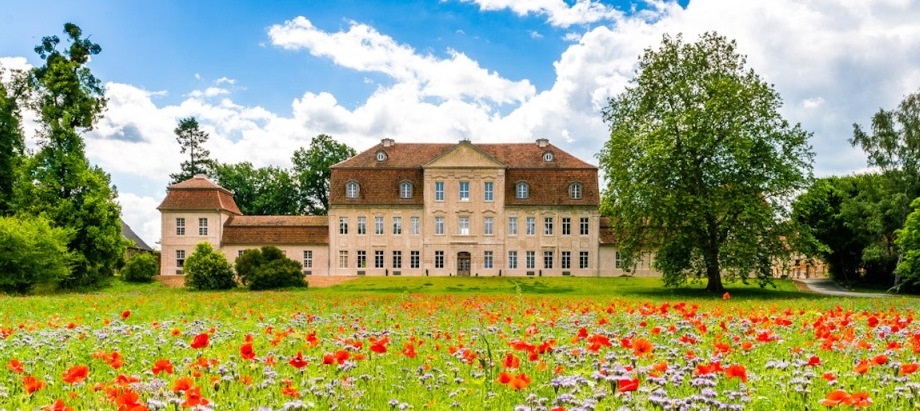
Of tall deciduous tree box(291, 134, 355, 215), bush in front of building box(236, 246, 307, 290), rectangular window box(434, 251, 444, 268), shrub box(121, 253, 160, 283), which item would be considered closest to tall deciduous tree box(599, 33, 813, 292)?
bush in front of building box(236, 246, 307, 290)

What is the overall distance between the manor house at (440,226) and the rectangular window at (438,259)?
10 cm

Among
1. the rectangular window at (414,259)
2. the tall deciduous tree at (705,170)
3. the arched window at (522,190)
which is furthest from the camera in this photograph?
the arched window at (522,190)

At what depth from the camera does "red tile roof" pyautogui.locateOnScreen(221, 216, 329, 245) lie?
6494 centimetres

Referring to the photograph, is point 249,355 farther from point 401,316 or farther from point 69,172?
point 69,172

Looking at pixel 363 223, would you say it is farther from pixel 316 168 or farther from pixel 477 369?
pixel 477 369

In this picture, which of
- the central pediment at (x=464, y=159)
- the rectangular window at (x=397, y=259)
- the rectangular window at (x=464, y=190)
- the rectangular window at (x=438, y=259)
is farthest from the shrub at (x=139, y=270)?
the rectangular window at (x=464, y=190)

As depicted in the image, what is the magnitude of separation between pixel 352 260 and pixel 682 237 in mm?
36276

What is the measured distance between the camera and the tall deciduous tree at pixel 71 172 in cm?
4694

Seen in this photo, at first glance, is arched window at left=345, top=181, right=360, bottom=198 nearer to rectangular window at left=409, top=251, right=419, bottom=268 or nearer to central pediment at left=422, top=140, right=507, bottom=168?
central pediment at left=422, top=140, right=507, bottom=168

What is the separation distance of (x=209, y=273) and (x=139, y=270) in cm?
1480

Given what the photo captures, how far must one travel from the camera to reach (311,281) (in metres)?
54.2

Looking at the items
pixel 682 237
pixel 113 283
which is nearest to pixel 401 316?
pixel 682 237

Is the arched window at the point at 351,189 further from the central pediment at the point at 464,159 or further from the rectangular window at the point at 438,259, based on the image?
the rectangular window at the point at 438,259

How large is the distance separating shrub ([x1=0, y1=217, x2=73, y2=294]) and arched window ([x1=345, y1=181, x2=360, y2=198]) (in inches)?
1061
